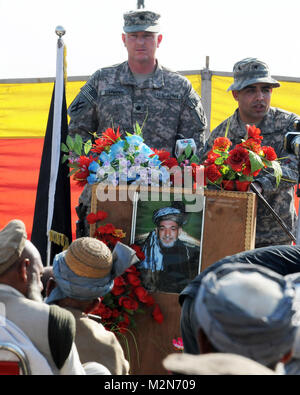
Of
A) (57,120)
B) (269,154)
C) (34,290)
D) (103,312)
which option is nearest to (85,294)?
(34,290)

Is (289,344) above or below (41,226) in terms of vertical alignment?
above

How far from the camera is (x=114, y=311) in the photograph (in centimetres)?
457

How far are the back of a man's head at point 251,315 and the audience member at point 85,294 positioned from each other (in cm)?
164

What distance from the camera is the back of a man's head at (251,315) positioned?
1.63m

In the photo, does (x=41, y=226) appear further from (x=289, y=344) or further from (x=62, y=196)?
(x=289, y=344)

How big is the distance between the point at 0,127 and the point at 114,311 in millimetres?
4683

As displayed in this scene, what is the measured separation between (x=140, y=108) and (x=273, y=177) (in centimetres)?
129

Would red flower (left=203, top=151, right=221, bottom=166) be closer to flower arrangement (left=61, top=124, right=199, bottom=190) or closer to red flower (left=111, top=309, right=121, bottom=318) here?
flower arrangement (left=61, top=124, right=199, bottom=190)

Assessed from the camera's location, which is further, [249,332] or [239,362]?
[249,332]

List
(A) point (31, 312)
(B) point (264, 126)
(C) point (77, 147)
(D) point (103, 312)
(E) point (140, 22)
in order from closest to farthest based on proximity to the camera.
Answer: (A) point (31, 312) → (D) point (103, 312) → (C) point (77, 147) → (B) point (264, 126) → (E) point (140, 22)

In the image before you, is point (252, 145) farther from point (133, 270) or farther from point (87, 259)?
point (87, 259)

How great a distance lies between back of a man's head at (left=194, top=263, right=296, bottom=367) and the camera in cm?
163

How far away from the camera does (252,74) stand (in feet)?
18.0
